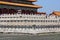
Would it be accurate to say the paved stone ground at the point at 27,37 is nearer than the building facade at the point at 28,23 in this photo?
Yes

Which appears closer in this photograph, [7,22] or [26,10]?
[7,22]

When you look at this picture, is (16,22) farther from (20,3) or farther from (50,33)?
(20,3)

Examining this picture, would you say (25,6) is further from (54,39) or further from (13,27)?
(54,39)

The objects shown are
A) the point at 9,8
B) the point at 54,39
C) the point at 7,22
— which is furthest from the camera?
the point at 9,8

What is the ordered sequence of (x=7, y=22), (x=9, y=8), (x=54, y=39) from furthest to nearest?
(x=9, y=8), (x=7, y=22), (x=54, y=39)

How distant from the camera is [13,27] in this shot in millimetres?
57656

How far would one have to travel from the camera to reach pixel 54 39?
163 feet

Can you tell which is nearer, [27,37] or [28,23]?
[27,37]

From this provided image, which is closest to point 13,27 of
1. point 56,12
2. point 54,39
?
point 54,39

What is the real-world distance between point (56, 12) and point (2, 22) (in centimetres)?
1510

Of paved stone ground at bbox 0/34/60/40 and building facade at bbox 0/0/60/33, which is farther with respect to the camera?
building facade at bbox 0/0/60/33

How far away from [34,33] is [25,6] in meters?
12.1

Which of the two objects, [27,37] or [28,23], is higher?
[28,23]

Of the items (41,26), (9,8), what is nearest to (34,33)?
(41,26)
